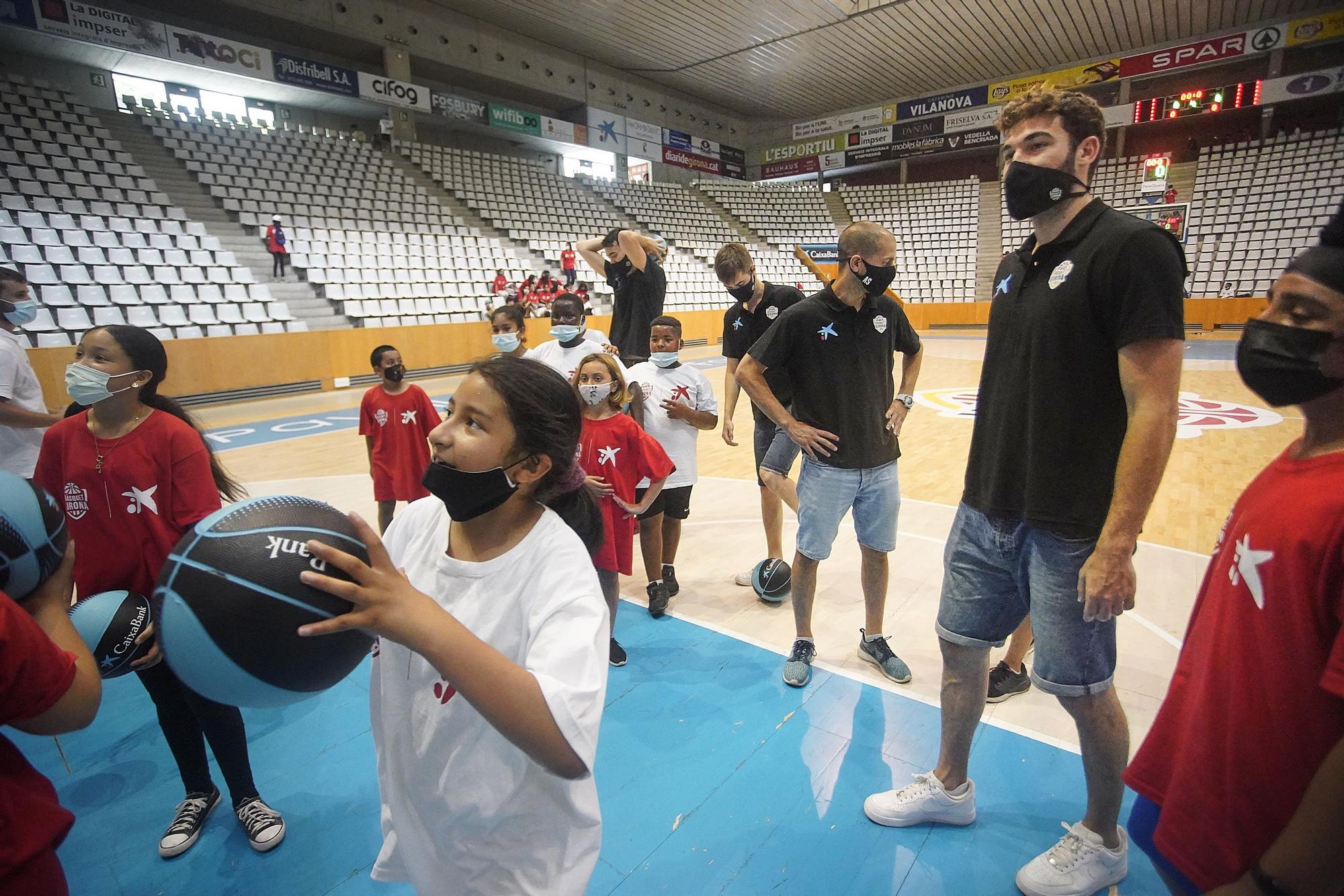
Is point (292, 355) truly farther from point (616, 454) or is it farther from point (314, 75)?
point (616, 454)

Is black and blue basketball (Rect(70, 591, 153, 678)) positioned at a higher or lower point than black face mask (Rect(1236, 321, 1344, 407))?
lower

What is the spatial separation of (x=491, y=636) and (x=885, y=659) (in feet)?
7.66

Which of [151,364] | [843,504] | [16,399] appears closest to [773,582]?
[843,504]

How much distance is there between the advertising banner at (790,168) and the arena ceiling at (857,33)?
12.4 ft

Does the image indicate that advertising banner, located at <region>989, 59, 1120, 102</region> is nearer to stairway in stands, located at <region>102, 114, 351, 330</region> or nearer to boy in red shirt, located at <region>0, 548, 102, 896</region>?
stairway in stands, located at <region>102, 114, 351, 330</region>

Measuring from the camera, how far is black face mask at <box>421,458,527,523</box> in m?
1.25

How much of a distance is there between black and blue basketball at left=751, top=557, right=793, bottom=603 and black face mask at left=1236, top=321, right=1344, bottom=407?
2827 millimetres

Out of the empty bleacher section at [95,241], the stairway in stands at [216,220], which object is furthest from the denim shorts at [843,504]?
the stairway in stands at [216,220]

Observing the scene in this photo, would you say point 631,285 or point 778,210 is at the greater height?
point 778,210

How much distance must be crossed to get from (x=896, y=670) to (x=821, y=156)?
88.4 ft

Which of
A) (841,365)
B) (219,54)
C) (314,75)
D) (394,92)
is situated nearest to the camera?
(841,365)

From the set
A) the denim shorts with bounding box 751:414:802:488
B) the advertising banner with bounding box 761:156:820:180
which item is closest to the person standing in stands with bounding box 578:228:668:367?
the denim shorts with bounding box 751:414:802:488

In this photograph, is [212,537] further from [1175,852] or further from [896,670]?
[896,670]

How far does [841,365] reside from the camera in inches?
111
